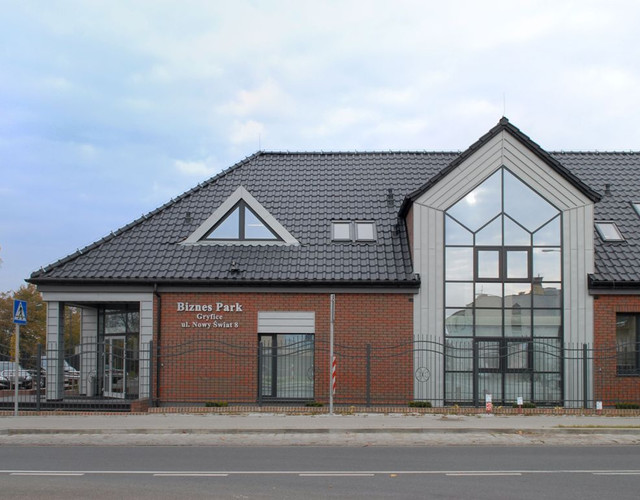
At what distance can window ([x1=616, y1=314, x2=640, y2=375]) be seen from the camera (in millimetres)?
20719

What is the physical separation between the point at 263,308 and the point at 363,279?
115 inches

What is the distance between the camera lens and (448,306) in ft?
69.5

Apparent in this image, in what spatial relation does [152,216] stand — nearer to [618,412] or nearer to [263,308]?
[263,308]

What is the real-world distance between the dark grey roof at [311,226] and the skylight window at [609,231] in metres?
0.22

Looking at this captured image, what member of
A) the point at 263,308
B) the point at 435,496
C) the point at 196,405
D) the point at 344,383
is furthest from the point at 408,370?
the point at 435,496

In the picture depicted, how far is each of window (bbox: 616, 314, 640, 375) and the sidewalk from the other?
338 cm

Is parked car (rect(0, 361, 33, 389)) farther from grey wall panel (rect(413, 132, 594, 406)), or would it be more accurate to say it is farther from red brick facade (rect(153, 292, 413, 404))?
grey wall panel (rect(413, 132, 594, 406))

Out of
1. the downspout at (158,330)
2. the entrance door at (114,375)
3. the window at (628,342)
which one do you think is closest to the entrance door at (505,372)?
the window at (628,342)

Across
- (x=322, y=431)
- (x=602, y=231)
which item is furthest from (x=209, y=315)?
Answer: (x=602, y=231)

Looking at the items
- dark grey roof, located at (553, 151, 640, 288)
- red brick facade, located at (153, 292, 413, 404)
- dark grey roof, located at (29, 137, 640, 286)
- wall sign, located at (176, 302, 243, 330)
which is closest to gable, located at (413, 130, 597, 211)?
dark grey roof, located at (29, 137, 640, 286)

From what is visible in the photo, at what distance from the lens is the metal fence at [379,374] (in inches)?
806

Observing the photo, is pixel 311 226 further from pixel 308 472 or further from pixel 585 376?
pixel 308 472

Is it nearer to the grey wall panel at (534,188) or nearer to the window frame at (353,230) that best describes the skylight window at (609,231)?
the grey wall panel at (534,188)

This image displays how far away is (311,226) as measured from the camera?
22.9 m
